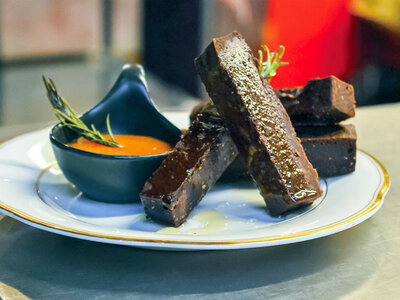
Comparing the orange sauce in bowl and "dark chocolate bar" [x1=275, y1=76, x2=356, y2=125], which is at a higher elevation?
"dark chocolate bar" [x1=275, y1=76, x2=356, y2=125]

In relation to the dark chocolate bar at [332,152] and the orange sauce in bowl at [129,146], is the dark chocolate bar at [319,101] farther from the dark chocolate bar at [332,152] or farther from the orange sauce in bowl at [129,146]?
the orange sauce in bowl at [129,146]

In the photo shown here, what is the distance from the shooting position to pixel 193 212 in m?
1.11

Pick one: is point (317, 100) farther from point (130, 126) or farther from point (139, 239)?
point (139, 239)

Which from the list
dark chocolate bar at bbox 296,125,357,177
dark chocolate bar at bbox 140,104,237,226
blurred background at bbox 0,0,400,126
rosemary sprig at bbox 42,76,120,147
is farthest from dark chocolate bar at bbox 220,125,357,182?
blurred background at bbox 0,0,400,126

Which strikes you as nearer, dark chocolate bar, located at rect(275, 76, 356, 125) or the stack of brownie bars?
the stack of brownie bars

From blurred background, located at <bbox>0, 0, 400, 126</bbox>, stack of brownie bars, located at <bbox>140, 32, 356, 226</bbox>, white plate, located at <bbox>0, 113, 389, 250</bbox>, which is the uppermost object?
stack of brownie bars, located at <bbox>140, 32, 356, 226</bbox>

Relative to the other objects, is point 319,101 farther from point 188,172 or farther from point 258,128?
point 188,172

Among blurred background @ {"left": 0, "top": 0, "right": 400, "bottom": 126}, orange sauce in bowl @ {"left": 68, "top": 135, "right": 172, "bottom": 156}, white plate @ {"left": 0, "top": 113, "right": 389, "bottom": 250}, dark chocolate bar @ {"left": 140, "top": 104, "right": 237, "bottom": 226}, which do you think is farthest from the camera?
blurred background @ {"left": 0, "top": 0, "right": 400, "bottom": 126}

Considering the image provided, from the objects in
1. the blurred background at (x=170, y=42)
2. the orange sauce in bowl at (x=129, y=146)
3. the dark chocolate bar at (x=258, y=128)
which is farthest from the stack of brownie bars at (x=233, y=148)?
the blurred background at (x=170, y=42)

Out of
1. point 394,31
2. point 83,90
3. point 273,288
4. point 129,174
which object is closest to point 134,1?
point 83,90

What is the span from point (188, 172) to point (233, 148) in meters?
0.17

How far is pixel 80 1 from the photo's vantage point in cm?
514

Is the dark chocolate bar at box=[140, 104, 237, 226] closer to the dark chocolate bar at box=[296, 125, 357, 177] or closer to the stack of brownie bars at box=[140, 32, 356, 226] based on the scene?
the stack of brownie bars at box=[140, 32, 356, 226]

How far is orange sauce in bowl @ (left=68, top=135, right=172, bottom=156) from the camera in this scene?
3.89 feet
